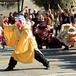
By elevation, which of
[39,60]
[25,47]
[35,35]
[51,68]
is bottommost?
[35,35]

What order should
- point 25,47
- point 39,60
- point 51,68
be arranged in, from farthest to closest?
1. point 51,68
2. point 39,60
3. point 25,47

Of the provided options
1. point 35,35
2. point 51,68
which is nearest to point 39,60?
point 51,68

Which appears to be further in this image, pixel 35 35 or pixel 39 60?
pixel 35 35

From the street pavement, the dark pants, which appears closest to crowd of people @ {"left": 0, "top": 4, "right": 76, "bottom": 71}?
the dark pants

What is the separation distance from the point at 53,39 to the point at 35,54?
7.43m

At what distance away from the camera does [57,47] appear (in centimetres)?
2012

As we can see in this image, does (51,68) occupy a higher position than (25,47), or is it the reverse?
(25,47)

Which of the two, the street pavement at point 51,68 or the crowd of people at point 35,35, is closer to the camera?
the street pavement at point 51,68

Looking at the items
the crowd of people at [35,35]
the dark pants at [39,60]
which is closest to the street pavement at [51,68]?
the dark pants at [39,60]

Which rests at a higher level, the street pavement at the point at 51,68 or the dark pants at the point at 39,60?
the dark pants at the point at 39,60

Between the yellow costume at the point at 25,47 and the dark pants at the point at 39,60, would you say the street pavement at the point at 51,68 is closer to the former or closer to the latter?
the dark pants at the point at 39,60

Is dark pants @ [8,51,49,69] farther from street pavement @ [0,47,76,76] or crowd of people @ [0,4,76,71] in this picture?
street pavement @ [0,47,76,76]

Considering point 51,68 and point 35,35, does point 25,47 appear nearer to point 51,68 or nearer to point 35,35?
point 51,68

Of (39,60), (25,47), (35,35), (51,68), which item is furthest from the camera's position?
(35,35)
